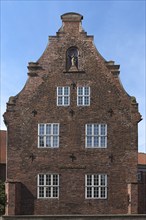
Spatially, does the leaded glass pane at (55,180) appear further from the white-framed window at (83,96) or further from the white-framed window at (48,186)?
the white-framed window at (83,96)

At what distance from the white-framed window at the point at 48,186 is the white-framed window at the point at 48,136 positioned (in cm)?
220

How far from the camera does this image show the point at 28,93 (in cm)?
3456

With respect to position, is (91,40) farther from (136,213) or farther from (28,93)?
(136,213)

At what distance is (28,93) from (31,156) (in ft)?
15.3

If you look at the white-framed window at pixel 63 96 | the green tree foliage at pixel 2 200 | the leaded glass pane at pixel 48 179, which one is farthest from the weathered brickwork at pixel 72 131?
the green tree foliage at pixel 2 200

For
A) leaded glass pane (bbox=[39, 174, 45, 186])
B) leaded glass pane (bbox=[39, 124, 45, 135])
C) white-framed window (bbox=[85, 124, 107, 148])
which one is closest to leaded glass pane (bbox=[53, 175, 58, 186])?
leaded glass pane (bbox=[39, 174, 45, 186])

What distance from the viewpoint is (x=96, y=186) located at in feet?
108

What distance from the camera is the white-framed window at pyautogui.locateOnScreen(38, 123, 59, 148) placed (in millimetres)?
33625

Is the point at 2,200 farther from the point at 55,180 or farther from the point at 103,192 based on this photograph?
the point at 103,192

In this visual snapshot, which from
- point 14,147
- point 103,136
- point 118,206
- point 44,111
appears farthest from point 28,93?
point 118,206

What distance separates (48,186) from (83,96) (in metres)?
6.94

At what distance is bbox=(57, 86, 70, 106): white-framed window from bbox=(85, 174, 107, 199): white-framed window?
218 inches

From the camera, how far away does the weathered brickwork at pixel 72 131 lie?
3294 centimetres

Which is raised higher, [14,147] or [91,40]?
[91,40]
